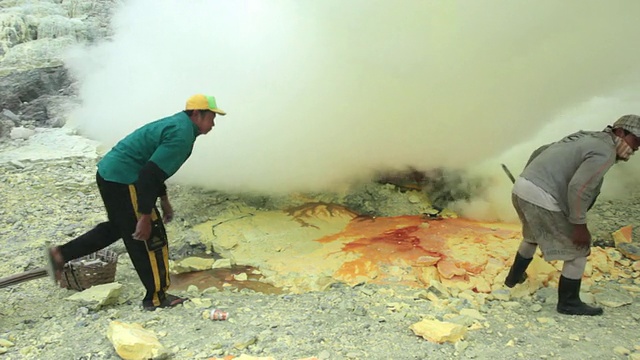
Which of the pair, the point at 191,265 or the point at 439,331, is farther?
the point at 191,265

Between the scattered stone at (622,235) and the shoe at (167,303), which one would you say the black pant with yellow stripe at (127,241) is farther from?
the scattered stone at (622,235)

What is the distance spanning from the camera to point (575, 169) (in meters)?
2.57

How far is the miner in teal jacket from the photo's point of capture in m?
2.52

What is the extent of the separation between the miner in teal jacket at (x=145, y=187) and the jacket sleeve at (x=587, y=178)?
1.93 metres

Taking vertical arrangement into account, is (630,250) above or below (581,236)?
below

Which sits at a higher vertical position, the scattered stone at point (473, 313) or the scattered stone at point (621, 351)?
the scattered stone at point (621, 351)

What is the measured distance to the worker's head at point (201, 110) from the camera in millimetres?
2623

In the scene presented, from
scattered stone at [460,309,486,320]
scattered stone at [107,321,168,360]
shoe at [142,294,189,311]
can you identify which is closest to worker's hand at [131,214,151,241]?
shoe at [142,294,189,311]

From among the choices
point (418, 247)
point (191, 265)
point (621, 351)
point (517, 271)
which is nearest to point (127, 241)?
point (191, 265)

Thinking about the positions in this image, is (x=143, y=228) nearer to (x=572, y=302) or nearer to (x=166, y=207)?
(x=166, y=207)

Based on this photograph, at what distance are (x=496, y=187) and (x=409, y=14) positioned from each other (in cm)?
182

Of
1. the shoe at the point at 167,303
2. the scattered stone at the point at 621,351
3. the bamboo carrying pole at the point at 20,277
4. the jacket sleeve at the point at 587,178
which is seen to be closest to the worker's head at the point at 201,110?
the shoe at the point at 167,303

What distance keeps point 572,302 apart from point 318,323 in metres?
1.43

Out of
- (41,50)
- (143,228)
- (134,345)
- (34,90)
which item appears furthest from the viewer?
(41,50)
